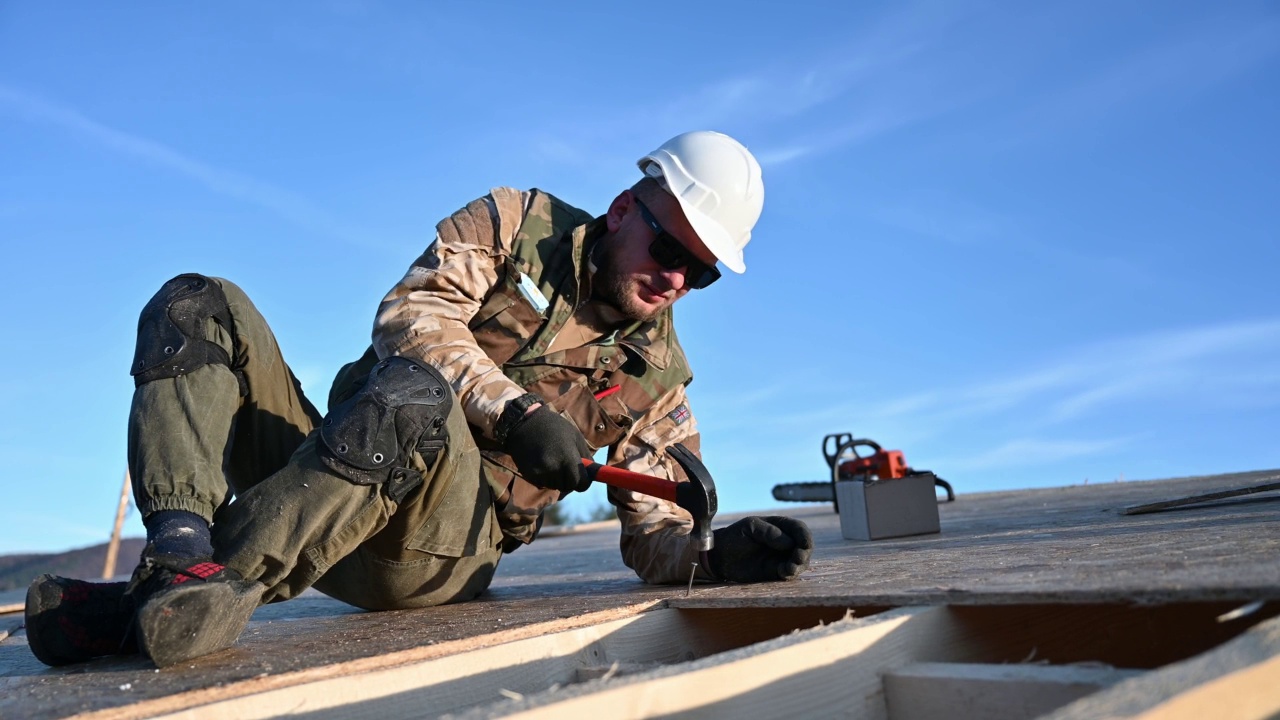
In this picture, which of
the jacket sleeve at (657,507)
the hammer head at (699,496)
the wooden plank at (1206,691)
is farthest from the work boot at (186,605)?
the wooden plank at (1206,691)

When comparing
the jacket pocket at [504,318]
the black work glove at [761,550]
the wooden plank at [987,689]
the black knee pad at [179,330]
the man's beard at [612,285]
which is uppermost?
the man's beard at [612,285]

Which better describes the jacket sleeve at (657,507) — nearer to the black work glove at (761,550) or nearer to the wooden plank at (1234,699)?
the black work glove at (761,550)

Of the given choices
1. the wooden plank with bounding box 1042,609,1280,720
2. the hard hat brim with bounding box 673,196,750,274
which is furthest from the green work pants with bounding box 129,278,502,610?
the wooden plank with bounding box 1042,609,1280,720

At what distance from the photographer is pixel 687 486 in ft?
8.05

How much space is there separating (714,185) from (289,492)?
1717 mm

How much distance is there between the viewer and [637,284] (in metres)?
3.14

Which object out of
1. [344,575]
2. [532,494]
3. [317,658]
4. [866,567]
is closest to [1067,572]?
[866,567]

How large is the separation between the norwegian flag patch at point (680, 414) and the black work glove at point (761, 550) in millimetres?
667

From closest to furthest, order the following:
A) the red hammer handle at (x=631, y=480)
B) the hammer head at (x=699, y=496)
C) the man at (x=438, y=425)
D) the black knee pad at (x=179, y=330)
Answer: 1. the man at (x=438, y=425)
2. the black knee pad at (x=179, y=330)
3. the hammer head at (x=699, y=496)
4. the red hammer handle at (x=631, y=480)

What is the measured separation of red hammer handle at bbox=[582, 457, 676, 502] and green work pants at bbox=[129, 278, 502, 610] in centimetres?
30

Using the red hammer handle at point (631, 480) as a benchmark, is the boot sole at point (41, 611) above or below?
below

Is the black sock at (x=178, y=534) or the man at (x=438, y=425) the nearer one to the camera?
the black sock at (x=178, y=534)

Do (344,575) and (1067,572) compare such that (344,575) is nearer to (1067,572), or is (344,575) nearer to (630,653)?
(630,653)

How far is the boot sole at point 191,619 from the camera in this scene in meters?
1.78
